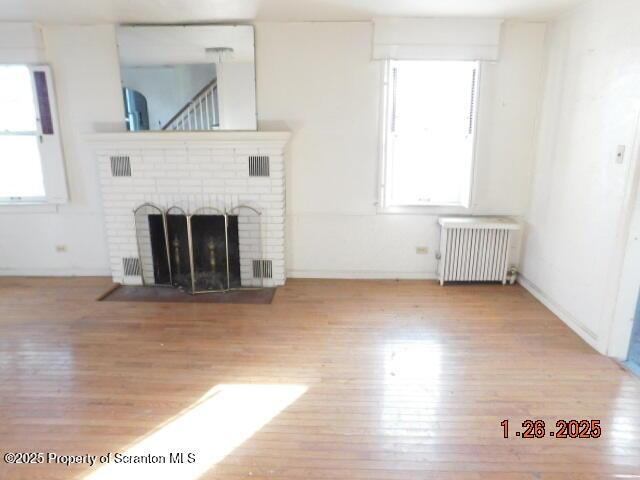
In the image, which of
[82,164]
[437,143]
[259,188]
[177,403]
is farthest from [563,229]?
[82,164]

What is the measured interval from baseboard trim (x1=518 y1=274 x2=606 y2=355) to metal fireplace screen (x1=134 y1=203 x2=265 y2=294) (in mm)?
2697

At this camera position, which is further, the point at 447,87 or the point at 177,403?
the point at 447,87

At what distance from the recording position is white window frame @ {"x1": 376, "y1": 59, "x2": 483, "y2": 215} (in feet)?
12.7

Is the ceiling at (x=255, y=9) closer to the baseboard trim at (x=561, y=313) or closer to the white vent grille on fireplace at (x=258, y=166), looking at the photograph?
the white vent grille on fireplace at (x=258, y=166)

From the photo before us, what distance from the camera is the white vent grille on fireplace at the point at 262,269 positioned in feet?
13.7

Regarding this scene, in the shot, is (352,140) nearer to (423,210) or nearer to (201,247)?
(423,210)

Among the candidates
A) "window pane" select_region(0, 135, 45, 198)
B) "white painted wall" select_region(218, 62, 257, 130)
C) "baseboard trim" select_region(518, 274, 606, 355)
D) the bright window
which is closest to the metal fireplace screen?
"white painted wall" select_region(218, 62, 257, 130)

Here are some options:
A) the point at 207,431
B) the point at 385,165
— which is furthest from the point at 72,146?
the point at 207,431

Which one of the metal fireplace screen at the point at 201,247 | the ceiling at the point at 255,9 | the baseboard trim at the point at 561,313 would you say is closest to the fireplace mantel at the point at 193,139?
the metal fireplace screen at the point at 201,247

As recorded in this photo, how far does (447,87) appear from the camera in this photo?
4.05m

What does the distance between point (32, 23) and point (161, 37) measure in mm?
1215

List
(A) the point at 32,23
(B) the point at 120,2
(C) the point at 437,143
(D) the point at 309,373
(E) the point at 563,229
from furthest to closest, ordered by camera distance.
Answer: (C) the point at 437,143 → (A) the point at 32,23 → (E) the point at 563,229 → (B) the point at 120,2 → (D) the point at 309,373

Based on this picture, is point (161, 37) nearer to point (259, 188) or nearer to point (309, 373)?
point (259, 188)

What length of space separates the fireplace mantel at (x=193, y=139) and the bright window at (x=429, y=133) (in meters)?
1.12
